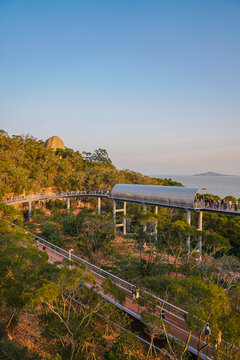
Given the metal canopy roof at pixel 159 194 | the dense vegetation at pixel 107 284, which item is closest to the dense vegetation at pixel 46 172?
the dense vegetation at pixel 107 284

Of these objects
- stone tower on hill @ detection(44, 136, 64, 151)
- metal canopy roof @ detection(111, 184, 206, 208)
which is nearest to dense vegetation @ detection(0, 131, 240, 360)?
metal canopy roof @ detection(111, 184, 206, 208)

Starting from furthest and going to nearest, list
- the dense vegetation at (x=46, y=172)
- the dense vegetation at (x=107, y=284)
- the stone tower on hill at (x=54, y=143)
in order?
1. the stone tower on hill at (x=54, y=143)
2. the dense vegetation at (x=46, y=172)
3. the dense vegetation at (x=107, y=284)

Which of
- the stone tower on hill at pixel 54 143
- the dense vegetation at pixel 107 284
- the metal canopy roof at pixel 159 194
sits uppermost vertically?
the stone tower on hill at pixel 54 143

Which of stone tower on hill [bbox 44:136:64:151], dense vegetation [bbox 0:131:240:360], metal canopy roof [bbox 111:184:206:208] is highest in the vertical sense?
stone tower on hill [bbox 44:136:64:151]

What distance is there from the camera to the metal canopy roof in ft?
109

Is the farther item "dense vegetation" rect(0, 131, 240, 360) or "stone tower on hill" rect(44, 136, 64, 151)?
"stone tower on hill" rect(44, 136, 64, 151)

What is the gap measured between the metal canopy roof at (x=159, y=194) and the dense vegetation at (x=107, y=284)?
411cm

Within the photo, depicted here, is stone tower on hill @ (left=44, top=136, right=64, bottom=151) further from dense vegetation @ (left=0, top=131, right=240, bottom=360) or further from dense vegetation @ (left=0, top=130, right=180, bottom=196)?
dense vegetation @ (left=0, top=131, right=240, bottom=360)

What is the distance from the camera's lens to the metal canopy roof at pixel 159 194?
109ft

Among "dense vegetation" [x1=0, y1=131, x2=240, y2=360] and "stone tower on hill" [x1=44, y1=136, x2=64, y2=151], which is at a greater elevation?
"stone tower on hill" [x1=44, y1=136, x2=64, y2=151]

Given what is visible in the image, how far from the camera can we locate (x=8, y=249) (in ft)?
51.6

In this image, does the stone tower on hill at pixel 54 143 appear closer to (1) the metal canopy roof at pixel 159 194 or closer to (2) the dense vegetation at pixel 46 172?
(2) the dense vegetation at pixel 46 172

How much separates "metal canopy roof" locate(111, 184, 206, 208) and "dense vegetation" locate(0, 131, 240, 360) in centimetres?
411

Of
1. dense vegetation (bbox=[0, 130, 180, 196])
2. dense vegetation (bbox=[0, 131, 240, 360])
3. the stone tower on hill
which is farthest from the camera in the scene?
the stone tower on hill
